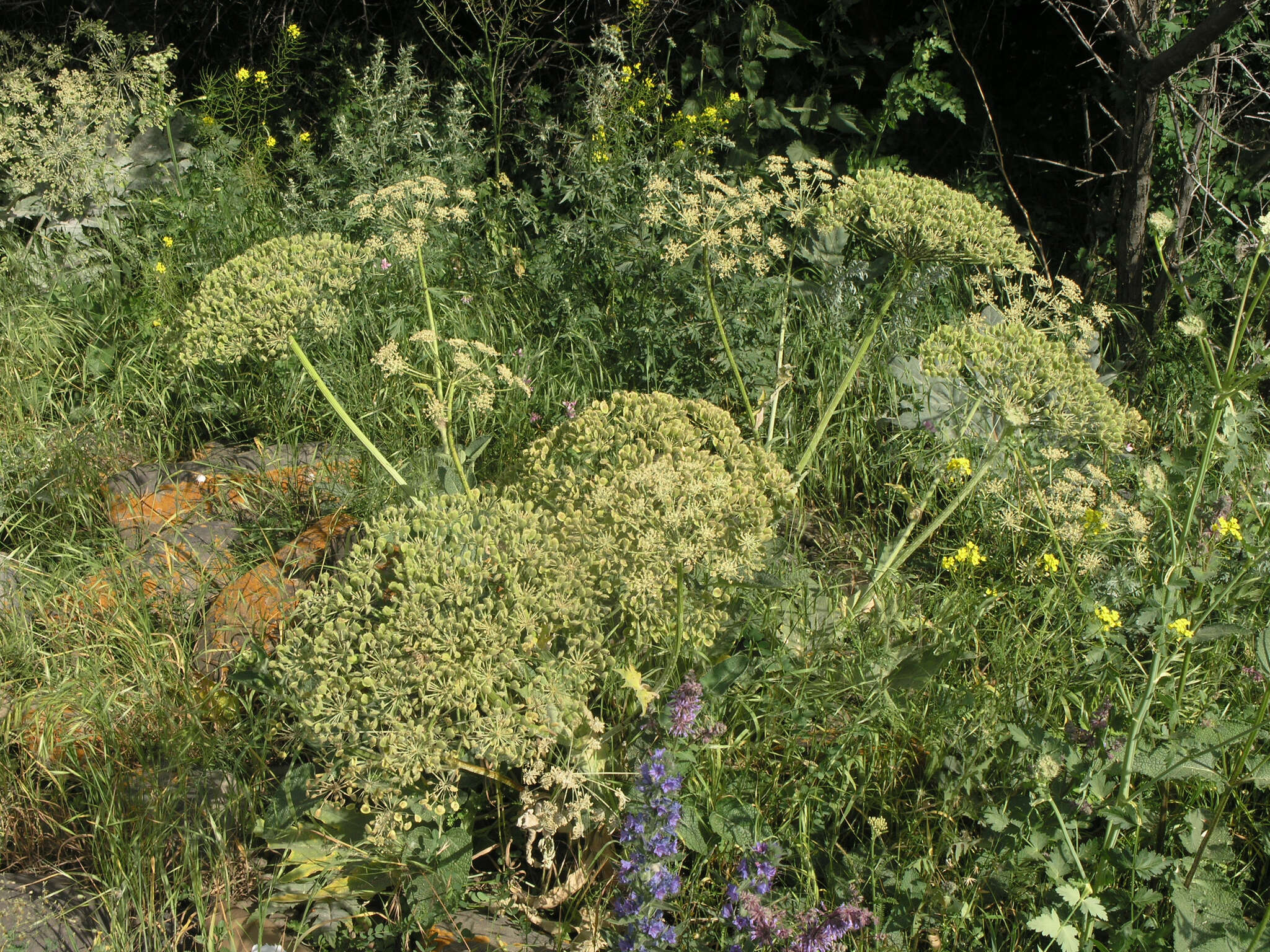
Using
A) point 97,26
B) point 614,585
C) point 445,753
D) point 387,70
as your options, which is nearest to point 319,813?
point 445,753

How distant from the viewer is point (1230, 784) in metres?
1.82

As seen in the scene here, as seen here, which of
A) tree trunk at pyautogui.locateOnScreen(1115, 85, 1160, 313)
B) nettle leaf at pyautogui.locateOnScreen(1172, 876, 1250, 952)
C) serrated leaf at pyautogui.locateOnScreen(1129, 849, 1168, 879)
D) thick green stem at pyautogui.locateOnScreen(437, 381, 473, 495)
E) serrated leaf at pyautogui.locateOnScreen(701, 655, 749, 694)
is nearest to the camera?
nettle leaf at pyautogui.locateOnScreen(1172, 876, 1250, 952)

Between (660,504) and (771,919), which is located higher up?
(660,504)

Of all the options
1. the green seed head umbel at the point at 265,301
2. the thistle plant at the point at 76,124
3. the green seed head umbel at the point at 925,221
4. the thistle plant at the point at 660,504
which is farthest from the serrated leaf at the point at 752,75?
the thistle plant at the point at 660,504

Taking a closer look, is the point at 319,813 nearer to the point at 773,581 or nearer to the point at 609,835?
the point at 609,835

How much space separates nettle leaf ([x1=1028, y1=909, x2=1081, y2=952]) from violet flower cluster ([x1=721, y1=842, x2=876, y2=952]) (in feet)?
1.10

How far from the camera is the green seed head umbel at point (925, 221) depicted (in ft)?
8.86

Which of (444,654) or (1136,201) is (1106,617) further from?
(1136,201)

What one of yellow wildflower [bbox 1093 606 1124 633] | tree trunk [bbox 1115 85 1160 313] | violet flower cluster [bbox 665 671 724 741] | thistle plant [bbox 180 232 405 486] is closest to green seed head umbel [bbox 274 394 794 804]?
violet flower cluster [bbox 665 671 724 741]

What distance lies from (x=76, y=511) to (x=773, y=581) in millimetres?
2835

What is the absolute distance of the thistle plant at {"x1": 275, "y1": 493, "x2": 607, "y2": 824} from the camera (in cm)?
196

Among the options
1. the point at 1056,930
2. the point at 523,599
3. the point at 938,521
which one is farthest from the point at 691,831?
the point at 938,521

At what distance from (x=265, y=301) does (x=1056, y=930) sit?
2530 millimetres

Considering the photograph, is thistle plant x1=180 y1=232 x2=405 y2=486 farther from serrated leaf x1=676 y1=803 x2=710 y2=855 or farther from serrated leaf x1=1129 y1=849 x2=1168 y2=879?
serrated leaf x1=1129 y1=849 x2=1168 y2=879
